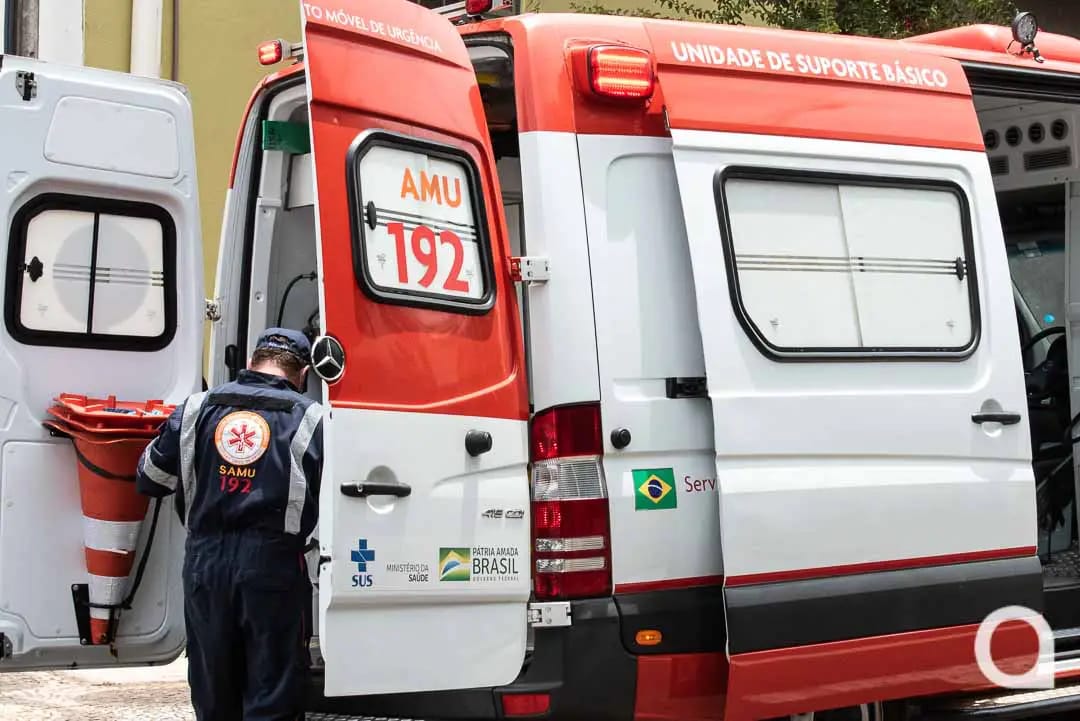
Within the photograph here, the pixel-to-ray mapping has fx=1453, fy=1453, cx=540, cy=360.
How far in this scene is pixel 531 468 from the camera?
4270mm

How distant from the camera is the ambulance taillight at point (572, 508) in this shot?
4.22 metres

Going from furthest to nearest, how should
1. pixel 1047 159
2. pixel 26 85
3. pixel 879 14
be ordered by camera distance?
pixel 879 14
pixel 1047 159
pixel 26 85

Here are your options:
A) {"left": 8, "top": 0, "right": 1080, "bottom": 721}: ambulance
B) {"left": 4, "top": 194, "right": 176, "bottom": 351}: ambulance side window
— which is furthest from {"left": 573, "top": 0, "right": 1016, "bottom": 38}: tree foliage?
{"left": 4, "top": 194, "right": 176, "bottom": 351}: ambulance side window

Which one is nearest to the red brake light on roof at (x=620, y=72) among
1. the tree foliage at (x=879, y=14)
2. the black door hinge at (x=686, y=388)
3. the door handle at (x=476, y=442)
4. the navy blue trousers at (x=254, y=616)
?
the black door hinge at (x=686, y=388)

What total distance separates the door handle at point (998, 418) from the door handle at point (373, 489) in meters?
2.09

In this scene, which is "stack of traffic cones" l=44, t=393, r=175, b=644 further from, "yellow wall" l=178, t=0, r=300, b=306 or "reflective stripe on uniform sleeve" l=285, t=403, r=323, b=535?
"yellow wall" l=178, t=0, r=300, b=306

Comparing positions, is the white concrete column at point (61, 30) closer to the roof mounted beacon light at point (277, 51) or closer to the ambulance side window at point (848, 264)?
the roof mounted beacon light at point (277, 51)

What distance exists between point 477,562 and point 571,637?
37 cm

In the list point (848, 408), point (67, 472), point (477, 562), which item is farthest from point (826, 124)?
point (67, 472)

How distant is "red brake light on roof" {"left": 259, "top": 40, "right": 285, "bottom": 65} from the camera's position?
5.00 metres

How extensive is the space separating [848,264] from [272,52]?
83.3 inches

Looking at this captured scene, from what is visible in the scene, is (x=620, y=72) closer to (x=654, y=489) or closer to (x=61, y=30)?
(x=654, y=489)

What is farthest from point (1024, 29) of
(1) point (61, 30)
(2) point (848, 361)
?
(1) point (61, 30)

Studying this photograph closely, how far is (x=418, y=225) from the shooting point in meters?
4.17
